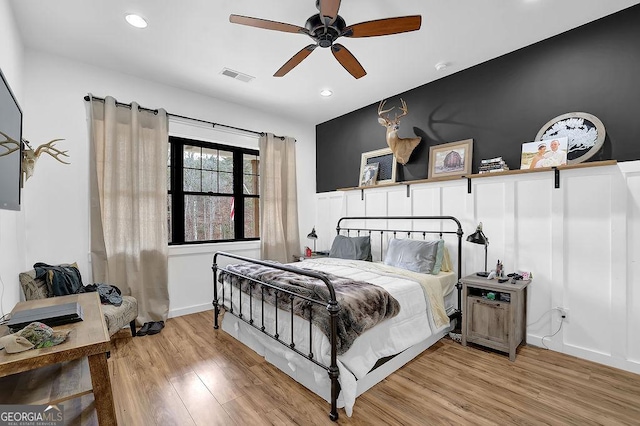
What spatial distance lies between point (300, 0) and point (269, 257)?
10.6 ft

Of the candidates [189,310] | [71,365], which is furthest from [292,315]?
[189,310]

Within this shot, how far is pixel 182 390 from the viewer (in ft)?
7.06

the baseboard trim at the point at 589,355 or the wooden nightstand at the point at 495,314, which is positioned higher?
the wooden nightstand at the point at 495,314

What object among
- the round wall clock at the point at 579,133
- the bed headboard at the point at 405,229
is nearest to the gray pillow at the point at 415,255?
the bed headboard at the point at 405,229

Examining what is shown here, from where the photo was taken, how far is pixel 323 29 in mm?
2113

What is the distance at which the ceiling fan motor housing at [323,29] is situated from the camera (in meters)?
2.07

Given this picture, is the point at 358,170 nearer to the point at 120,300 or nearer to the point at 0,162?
the point at 120,300

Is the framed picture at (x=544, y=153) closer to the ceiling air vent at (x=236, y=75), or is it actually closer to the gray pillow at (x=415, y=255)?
the gray pillow at (x=415, y=255)

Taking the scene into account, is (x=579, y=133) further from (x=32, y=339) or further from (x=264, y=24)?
(x=32, y=339)

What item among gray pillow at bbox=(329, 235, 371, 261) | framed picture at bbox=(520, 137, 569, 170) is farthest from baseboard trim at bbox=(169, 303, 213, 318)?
framed picture at bbox=(520, 137, 569, 170)

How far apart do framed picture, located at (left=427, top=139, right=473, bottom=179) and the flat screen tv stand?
11.8 feet

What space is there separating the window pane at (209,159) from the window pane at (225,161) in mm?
Result: 61

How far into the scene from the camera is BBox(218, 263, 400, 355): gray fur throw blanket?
197cm

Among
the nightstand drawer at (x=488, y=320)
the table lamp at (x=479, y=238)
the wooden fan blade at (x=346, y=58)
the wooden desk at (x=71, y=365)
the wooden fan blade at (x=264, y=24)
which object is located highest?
the wooden fan blade at (x=264, y=24)
